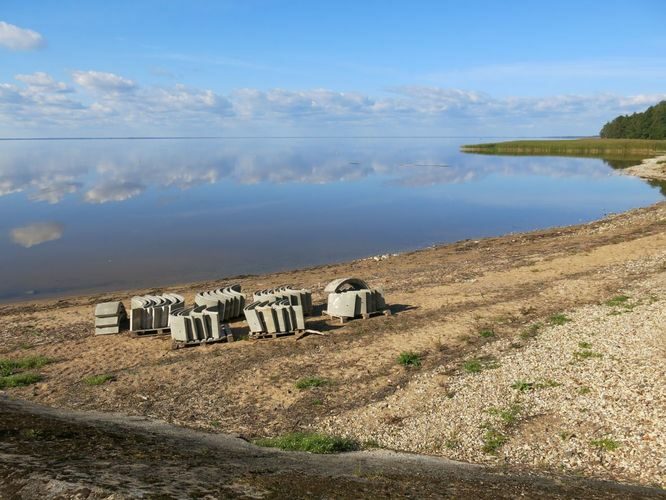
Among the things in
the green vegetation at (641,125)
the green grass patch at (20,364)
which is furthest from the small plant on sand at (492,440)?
the green vegetation at (641,125)

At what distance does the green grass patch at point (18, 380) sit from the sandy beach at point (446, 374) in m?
0.25

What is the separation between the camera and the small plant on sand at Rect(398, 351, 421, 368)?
1215 centimetres

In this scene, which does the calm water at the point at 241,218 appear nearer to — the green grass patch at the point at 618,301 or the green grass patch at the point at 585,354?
the green grass patch at the point at 618,301

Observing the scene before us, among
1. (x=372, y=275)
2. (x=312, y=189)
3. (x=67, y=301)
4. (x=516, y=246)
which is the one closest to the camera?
(x=67, y=301)

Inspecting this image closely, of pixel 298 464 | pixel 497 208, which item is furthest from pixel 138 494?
pixel 497 208

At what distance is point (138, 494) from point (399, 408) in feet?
18.3

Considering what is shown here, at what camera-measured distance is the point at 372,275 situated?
23062mm

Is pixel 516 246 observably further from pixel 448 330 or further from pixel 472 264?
pixel 448 330

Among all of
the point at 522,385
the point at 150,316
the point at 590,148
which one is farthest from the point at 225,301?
the point at 590,148

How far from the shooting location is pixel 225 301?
15859mm

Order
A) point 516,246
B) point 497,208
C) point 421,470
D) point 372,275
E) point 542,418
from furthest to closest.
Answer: point 497,208
point 516,246
point 372,275
point 542,418
point 421,470

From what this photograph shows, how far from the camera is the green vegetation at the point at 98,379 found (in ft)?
38.6

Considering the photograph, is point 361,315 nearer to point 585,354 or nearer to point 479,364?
point 479,364

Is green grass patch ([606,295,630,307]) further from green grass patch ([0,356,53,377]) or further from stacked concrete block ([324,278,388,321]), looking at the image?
green grass patch ([0,356,53,377])
